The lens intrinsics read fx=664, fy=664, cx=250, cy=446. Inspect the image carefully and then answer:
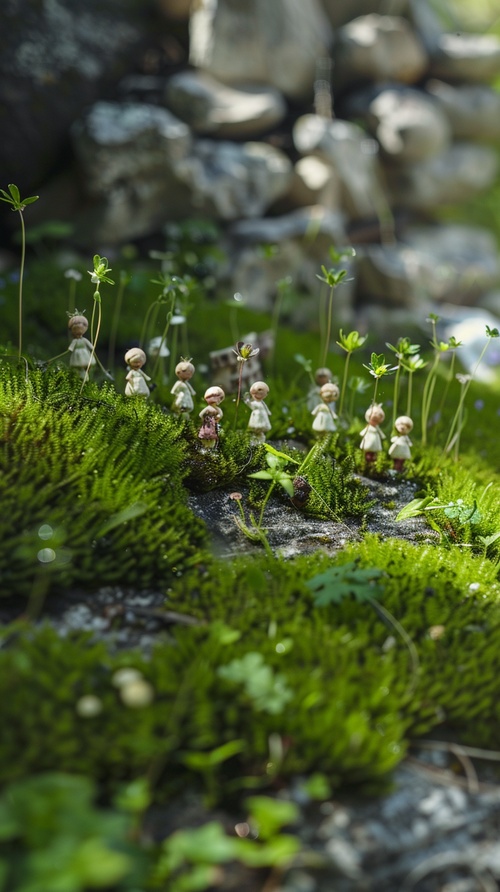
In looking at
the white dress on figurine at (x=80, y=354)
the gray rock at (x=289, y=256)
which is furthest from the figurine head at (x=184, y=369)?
the gray rock at (x=289, y=256)

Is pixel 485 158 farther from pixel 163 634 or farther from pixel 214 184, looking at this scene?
pixel 163 634

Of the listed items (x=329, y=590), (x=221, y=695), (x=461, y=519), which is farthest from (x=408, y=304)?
(x=221, y=695)

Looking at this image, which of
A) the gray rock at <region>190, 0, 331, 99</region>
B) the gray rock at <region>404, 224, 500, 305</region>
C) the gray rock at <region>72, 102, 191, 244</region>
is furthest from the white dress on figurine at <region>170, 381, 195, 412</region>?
the gray rock at <region>404, 224, 500, 305</region>

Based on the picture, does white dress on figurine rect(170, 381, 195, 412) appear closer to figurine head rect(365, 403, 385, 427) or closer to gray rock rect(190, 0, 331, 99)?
figurine head rect(365, 403, 385, 427)

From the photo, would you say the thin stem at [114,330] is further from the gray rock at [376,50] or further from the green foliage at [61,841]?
the gray rock at [376,50]

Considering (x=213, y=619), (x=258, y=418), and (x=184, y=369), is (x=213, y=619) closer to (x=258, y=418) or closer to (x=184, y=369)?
(x=258, y=418)

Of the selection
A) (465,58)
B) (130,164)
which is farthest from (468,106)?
(130,164)
